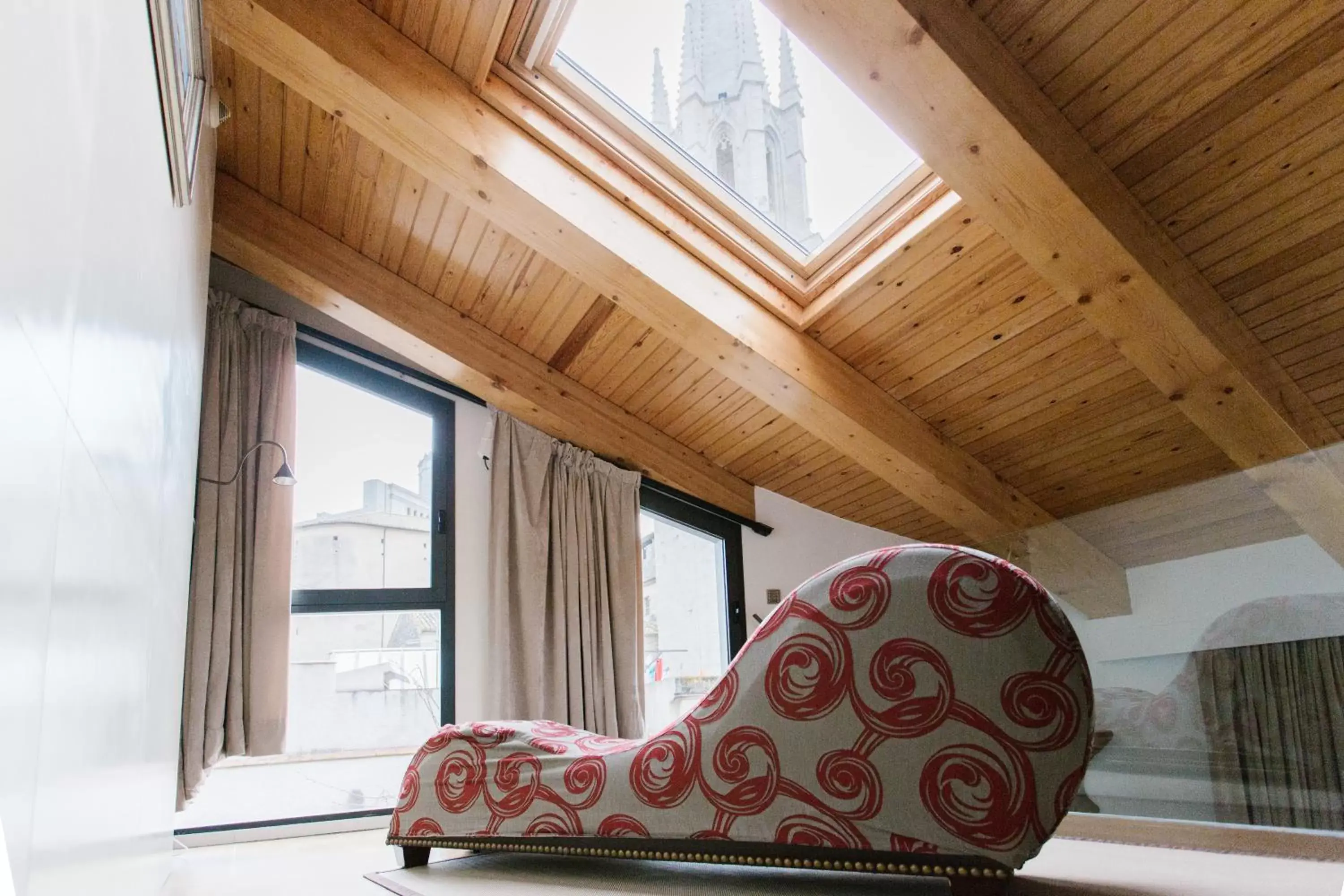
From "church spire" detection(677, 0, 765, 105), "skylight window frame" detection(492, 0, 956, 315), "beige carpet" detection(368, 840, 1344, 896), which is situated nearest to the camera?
"beige carpet" detection(368, 840, 1344, 896)

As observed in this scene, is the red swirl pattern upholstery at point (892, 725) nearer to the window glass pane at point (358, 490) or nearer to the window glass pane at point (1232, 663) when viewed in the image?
the window glass pane at point (1232, 663)

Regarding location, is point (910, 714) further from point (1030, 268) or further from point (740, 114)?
point (740, 114)

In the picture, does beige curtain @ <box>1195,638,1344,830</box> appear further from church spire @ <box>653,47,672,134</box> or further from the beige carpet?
church spire @ <box>653,47,672,134</box>

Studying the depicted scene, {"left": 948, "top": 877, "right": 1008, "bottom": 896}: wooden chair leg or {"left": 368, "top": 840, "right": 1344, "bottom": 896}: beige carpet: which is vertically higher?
{"left": 948, "top": 877, "right": 1008, "bottom": 896}: wooden chair leg

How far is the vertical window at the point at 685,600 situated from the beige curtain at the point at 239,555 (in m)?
1.77

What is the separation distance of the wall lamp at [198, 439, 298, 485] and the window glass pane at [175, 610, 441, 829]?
2.11 ft

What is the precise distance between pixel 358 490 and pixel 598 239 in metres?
1.83

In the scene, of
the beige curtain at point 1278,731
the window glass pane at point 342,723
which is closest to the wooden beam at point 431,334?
the window glass pane at point 342,723

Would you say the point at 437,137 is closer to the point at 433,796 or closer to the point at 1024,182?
the point at 1024,182

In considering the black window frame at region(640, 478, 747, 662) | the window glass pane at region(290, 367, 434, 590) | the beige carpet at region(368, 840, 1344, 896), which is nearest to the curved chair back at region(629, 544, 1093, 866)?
the beige carpet at region(368, 840, 1344, 896)

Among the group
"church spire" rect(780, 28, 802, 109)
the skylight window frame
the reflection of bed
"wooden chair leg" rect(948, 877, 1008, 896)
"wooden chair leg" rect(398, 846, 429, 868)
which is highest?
"church spire" rect(780, 28, 802, 109)

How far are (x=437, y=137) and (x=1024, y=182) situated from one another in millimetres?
1757

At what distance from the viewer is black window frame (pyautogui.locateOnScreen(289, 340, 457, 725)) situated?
4172 mm

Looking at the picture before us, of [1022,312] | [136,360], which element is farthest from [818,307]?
[136,360]
